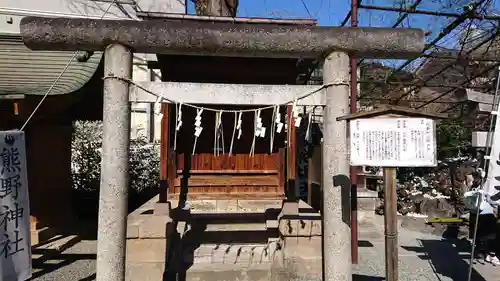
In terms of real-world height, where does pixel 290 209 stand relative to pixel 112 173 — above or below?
below

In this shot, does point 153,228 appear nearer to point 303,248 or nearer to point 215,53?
point 303,248

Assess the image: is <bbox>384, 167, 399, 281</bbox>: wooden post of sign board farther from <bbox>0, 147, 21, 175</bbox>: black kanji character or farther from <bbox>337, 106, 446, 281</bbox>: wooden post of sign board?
<bbox>0, 147, 21, 175</bbox>: black kanji character

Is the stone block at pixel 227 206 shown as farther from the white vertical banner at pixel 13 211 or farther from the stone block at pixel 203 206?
the white vertical banner at pixel 13 211

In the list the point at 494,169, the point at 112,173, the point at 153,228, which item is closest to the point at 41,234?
the point at 153,228

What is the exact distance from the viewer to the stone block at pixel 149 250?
18.6ft

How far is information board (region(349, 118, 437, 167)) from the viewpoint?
3822 mm

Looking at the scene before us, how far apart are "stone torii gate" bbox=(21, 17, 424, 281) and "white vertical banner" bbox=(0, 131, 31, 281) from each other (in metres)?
0.77

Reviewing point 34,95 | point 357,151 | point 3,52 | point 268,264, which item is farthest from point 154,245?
point 3,52

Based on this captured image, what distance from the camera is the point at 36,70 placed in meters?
6.47

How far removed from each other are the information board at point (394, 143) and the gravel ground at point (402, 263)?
2.85m

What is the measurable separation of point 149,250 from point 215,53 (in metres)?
3.06

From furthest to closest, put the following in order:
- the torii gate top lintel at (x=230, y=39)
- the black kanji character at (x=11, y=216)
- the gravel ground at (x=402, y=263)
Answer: the gravel ground at (x=402, y=263), the torii gate top lintel at (x=230, y=39), the black kanji character at (x=11, y=216)

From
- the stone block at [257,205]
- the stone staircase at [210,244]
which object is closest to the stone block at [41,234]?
the stone staircase at [210,244]

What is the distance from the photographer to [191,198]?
307 inches
